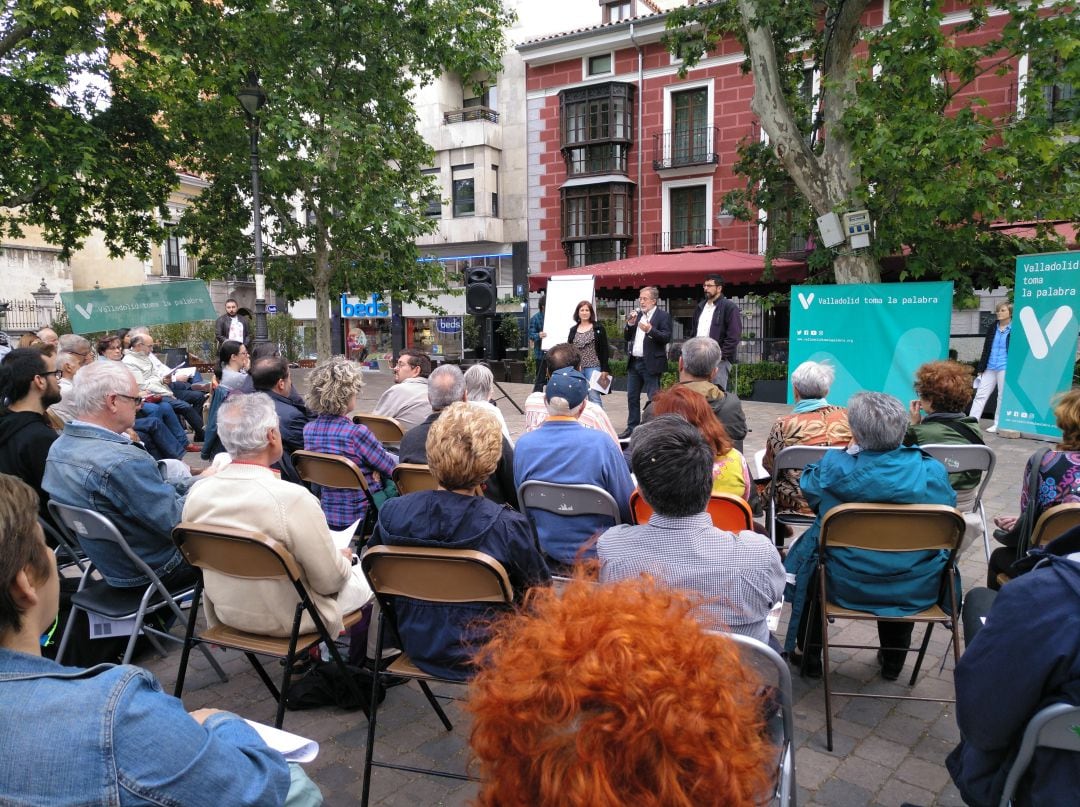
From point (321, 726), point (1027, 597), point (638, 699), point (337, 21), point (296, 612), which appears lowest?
point (321, 726)

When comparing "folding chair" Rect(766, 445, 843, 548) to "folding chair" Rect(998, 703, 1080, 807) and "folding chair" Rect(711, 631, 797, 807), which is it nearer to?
"folding chair" Rect(711, 631, 797, 807)

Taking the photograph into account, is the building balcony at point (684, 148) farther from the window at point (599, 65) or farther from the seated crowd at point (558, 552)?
the seated crowd at point (558, 552)

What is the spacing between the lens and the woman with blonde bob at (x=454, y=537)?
7.87 feet

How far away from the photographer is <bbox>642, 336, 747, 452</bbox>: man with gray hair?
441cm

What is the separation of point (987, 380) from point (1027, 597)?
9.45m

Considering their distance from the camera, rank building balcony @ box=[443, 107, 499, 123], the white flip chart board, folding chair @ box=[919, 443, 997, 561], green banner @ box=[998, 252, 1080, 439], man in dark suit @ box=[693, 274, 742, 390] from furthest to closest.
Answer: building balcony @ box=[443, 107, 499, 123]
the white flip chart board
man in dark suit @ box=[693, 274, 742, 390]
green banner @ box=[998, 252, 1080, 439]
folding chair @ box=[919, 443, 997, 561]

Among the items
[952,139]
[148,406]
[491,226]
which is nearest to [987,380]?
[952,139]

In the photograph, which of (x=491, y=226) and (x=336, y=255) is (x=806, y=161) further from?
(x=491, y=226)

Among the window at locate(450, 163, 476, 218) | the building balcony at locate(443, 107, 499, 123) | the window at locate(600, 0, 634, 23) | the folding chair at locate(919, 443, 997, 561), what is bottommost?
the folding chair at locate(919, 443, 997, 561)

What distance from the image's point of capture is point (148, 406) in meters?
7.20

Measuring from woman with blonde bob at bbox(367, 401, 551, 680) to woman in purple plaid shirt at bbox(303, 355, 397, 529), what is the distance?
1.45 meters

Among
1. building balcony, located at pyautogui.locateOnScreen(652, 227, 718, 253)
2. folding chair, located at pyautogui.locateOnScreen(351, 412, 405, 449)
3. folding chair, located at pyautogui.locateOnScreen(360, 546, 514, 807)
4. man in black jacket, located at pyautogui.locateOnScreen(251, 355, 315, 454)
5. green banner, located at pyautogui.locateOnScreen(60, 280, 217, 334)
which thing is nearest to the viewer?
folding chair, located at pyautogui.locateOnScreen(360, 546, 514, 807)

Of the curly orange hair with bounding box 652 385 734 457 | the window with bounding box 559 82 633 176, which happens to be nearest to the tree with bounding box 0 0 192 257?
the curly orange hair with bounding box 652 385 734 457

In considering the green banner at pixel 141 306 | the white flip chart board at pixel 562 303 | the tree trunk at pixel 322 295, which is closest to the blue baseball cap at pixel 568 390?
the white flip chart board at pixel 562 303
